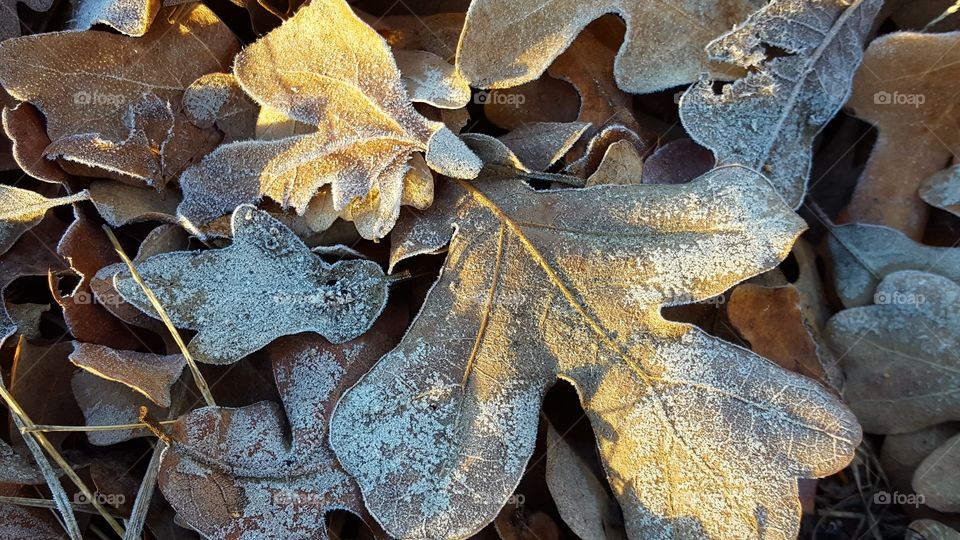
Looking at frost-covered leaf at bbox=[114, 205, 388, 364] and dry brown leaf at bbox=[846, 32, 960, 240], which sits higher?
dry brown leaf at bbox=[846, 32, 960, 240]

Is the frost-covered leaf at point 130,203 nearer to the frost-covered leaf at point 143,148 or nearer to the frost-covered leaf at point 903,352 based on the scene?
the frost-covered leaf at point 143,148

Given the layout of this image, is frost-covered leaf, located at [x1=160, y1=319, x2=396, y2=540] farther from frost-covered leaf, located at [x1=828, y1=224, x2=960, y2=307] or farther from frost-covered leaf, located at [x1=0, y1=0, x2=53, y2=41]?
frost-covered leaf, located at [x1=828, y1=224, x2=960, y2=307]

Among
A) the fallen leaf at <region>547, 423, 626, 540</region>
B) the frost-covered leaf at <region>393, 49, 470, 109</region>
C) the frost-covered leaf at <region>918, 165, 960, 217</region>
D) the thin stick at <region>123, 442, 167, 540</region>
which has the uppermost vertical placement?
the frost-covered leaf at <region>393, 49, 470, 109</region>

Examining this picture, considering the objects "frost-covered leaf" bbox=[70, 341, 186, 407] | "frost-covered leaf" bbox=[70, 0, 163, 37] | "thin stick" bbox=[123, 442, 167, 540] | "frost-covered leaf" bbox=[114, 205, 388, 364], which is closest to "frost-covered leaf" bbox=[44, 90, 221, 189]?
"frost-covered leaf" bbox=[70, 0, 163, 37]

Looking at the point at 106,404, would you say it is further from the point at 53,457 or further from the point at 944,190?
Result: the point at 944,190

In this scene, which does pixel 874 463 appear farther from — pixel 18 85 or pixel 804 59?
pixel 18 85

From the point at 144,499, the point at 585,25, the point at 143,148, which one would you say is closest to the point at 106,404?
the point at 144,499

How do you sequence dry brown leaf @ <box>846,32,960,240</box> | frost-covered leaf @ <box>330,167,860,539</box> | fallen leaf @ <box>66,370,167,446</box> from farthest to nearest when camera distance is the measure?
dry brown leaf @ <box>846,32,960,240</box> → fallen leaf @ <box>66,370,167,446</box> → frost-covered leaf @ <box>330,167,860,539</box>
